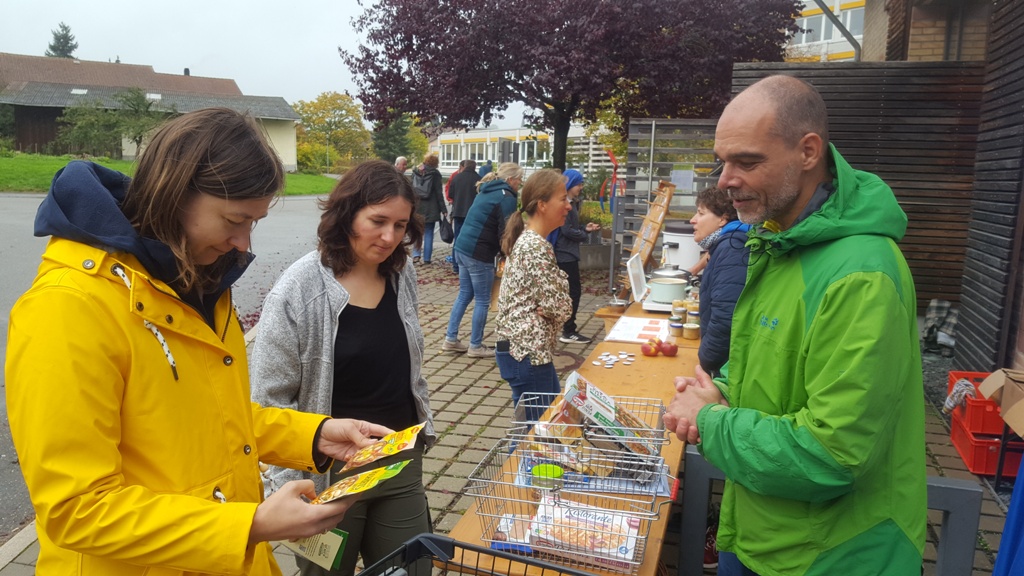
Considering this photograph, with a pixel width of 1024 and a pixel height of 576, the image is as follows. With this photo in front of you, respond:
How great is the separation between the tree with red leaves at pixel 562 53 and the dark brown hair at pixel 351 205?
9.19 metres

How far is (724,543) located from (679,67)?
11.2m

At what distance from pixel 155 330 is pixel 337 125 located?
6117cm

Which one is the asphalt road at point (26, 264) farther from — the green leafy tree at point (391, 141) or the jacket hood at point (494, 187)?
the green leafy tree at point (391, 141)

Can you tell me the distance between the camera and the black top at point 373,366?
2850mm

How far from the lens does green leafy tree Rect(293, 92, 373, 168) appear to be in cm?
5906

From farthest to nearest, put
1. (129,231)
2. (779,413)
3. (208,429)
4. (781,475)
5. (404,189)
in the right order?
(404,189) → (779,413) → (781,475) → (208,429) → (129,231)

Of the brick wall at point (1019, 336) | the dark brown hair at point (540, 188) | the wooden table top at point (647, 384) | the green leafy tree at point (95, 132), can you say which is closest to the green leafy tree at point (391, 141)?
the green leafy tree at point (95, 132)

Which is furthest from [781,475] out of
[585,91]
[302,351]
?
[585,91]

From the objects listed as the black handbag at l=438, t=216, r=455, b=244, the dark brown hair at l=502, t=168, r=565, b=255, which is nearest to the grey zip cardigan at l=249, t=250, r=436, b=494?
the dark brown hair at l=502, t=168, r=565, b=255

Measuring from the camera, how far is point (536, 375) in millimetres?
4430

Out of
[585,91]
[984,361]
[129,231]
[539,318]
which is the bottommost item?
[984,361]

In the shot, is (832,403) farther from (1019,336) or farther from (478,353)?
(478,353)

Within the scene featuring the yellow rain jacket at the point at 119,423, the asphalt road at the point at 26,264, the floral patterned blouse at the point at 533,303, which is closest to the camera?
the yellow rain jacket at the point at 119,423

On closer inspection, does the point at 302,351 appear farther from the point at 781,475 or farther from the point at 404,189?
the point at 781,475
